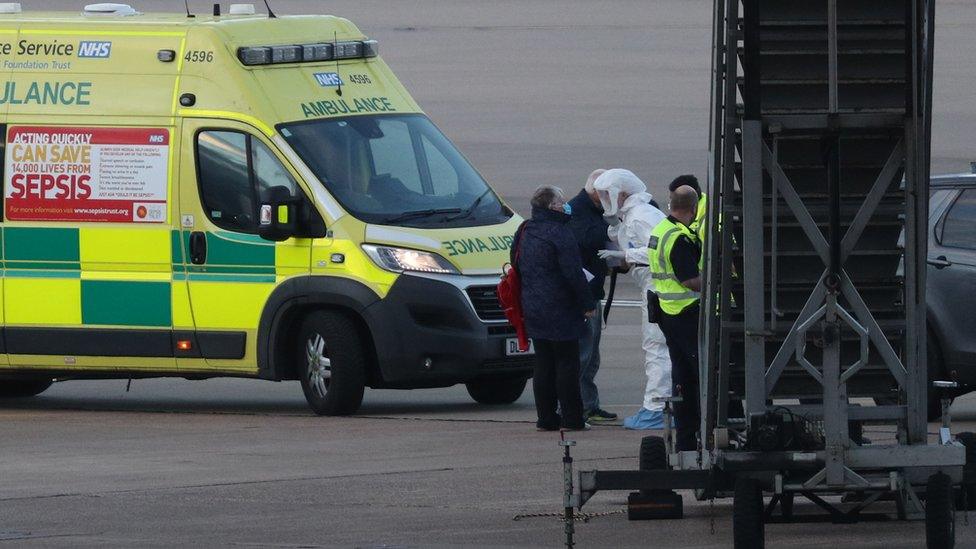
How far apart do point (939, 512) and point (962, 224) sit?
5.33 m

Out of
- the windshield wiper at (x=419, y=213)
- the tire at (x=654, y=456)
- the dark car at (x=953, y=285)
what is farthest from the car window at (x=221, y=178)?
the tire at (x=654, y=456)

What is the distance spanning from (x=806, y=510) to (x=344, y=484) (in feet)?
8.26

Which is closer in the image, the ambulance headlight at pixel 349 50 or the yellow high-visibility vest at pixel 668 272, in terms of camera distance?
the yellow high-visibility vest at pixel 668 272

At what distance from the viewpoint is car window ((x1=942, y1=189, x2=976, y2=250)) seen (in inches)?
516

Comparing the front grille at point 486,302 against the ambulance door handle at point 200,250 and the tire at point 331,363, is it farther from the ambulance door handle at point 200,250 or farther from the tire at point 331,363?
the ambulance door handle at point 200,250

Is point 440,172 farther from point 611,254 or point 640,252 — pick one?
point 640,252

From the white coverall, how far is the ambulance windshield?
1.36 meters

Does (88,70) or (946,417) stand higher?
(88,70)

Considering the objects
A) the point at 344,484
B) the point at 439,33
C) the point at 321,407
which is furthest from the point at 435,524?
the point at 439,33

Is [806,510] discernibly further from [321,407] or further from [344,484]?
[321,407]

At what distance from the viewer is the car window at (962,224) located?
43.0 feet

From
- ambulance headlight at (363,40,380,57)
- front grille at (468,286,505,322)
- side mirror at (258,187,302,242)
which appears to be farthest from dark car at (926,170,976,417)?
ambulance headlight at (363,40,380,57)

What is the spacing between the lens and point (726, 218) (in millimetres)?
8727

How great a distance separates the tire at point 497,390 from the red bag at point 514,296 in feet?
3.97
